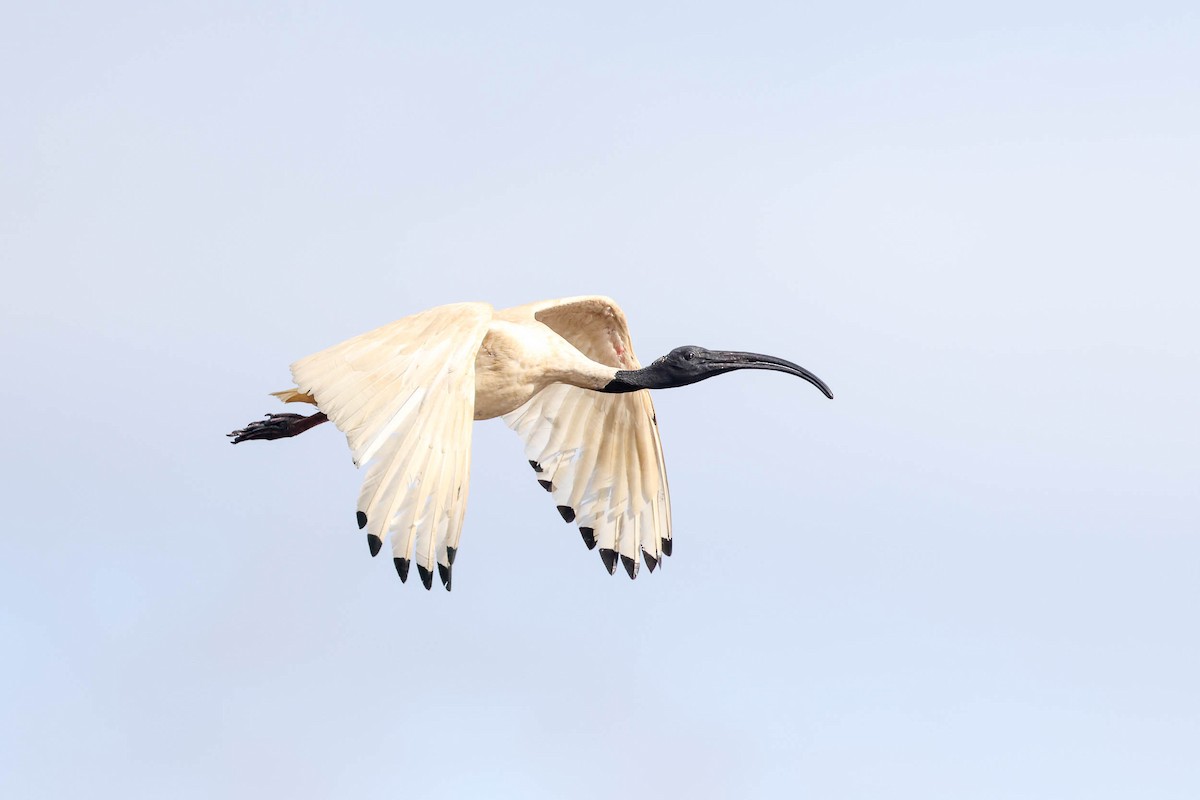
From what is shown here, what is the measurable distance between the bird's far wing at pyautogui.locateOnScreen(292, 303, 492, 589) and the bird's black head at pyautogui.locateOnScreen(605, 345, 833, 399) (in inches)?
95.6

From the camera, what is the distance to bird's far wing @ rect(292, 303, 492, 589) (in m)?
11.6

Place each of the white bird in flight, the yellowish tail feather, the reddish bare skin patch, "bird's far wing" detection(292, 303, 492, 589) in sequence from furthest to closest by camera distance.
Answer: the reddish bare skin patch
the yellowish tail feather
the white bird in flight
"bird's far wing" detection(292, 303, 492, 589)

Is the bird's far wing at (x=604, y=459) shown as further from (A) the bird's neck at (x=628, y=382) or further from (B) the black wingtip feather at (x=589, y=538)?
(A) the bird's neck at (x=628, y=382)

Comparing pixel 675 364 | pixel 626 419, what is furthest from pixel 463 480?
pixel 626 419

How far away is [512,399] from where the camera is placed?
1461 centimetres

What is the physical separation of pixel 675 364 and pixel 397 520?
13.8 feet

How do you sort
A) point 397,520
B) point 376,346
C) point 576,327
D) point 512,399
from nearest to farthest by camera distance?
1. point 397,520
2. point 376,346
3. point 512,399
4. point 576,327

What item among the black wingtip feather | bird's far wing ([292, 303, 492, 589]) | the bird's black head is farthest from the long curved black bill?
bird's far wing ([292, 303, 492, 589])

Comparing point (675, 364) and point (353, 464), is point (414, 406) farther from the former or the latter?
point (675, 364)

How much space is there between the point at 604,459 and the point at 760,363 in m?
1.86

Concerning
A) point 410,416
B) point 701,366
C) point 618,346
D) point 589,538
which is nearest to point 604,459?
point 589,538

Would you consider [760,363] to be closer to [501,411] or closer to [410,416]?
[501,411]

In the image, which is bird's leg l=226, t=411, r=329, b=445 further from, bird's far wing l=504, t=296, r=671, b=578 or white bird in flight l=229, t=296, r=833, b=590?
bird's far wing l=504, t=296, r=671, b=578

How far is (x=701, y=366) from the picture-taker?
49.9 ft
